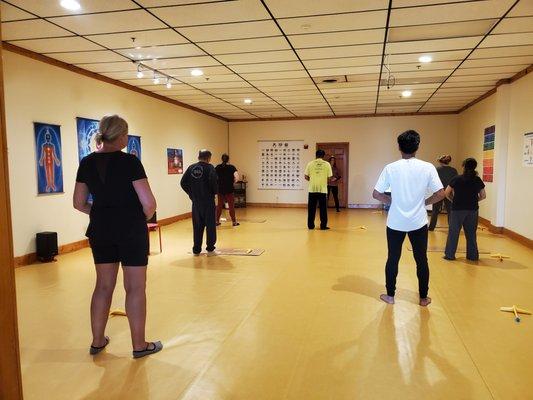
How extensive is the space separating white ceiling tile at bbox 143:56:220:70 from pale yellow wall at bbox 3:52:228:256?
1179mm

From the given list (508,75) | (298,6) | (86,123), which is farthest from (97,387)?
(508,75)

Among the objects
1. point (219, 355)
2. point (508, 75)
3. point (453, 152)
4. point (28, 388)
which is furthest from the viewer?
point (453, 152)

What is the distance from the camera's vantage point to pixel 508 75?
6.42 m

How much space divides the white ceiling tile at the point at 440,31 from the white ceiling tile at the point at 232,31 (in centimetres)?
131

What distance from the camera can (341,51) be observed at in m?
5.08

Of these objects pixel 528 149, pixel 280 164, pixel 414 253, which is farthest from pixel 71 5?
pixel 280 164

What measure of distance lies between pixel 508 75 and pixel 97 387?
23.0ft

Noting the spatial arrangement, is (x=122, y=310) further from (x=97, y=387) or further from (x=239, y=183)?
(x=239, y=183)

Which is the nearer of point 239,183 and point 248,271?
point 248,271

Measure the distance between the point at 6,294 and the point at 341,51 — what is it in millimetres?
4655

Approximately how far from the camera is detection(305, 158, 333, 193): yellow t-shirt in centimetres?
729

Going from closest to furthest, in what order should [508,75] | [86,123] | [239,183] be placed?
1. [86,123]
2. [508,75]
3. [239,183]

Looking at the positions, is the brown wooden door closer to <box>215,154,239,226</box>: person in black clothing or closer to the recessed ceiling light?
<box>215,154,239,226</box>: person in black clothing

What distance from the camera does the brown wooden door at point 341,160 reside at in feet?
37.3
